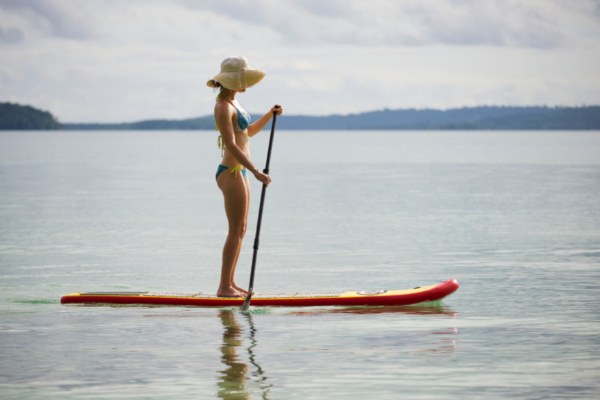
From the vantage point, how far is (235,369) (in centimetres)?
553

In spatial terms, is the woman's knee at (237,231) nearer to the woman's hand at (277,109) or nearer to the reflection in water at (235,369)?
the reflection in water at (235,369)

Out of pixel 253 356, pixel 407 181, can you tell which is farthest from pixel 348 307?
pixel 407 181

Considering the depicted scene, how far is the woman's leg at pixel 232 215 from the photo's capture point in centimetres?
712

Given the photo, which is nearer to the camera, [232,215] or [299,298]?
[232,215]

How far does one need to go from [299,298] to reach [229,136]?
187 cm

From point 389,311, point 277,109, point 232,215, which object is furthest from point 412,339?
point 277,109

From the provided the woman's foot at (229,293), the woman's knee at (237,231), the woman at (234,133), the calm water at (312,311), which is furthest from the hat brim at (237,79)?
the calm water at (312,311)

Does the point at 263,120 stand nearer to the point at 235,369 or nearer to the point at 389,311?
the point at 389,311

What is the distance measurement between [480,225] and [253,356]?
10.6 meters

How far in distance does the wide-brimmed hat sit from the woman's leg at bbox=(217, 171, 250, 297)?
0.90 metres

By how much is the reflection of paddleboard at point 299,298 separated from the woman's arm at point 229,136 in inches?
52.8

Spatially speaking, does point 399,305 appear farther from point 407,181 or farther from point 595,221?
point 407,181

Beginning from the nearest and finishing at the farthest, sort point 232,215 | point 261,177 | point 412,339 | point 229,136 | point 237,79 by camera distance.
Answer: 1. point 412,339
2. point 261,177
3. point 229,136
4. point 237,79
5. point 232,215

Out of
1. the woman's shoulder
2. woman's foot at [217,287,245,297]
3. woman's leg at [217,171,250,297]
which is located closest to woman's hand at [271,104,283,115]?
the woman's shoulder
